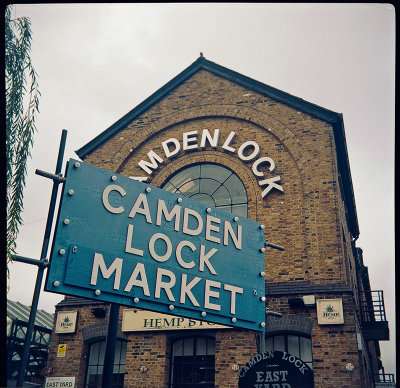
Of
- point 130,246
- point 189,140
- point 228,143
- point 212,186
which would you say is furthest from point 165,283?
point 189,140

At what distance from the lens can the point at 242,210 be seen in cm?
1262

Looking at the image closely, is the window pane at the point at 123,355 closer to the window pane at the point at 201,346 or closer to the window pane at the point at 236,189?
the window pane at the point at 201,346

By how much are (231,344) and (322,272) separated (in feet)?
8.75

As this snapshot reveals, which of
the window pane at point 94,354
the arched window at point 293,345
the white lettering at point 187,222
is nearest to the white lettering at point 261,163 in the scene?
the arched window at point 293,345

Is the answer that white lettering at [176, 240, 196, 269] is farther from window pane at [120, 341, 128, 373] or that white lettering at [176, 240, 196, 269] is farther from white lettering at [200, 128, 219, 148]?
white lettering at [200, 128, 219, 148]

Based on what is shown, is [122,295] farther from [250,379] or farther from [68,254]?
[250,379]

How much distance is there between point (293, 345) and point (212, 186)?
463 centimetres

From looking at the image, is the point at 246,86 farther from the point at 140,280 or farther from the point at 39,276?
the point at 39,276

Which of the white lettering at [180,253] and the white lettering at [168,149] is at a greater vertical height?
the white lettering at [168,149]

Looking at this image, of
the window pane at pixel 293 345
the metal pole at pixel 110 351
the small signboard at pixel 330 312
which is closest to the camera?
the metal pole at pixel 110 351

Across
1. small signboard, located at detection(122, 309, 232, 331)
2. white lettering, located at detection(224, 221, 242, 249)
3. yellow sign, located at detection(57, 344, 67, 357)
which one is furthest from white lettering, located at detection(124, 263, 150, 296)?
yellow sign, located at detection(57, 344, 67, 357)

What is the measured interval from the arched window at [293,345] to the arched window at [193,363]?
1428mm

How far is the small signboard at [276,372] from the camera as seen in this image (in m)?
7.55
